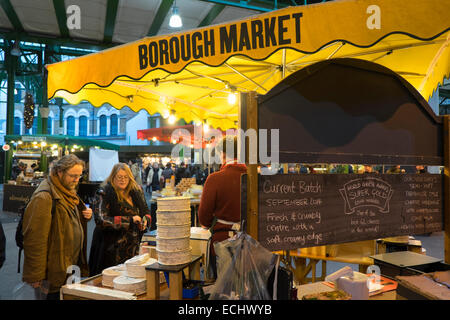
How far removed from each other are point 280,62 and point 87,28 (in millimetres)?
8108

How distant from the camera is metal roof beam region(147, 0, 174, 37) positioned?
8352 mm

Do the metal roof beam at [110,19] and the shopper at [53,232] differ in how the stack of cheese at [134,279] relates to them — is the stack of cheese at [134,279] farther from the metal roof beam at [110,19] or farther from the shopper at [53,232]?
the metal roof beam at [110,19]

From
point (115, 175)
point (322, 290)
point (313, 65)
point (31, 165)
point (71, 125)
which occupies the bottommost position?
point (322, 290)

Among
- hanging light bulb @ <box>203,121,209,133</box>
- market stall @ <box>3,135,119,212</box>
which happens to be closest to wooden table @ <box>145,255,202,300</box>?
hanging light bulb @ <box>203,121,209,133</box>

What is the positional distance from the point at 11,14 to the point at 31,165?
6.23m

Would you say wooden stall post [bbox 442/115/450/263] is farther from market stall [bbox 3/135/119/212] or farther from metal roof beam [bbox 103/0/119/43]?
market stall [bbox 3/135/119/212]

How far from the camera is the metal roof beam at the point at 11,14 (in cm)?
858

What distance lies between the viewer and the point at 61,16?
9141 mm

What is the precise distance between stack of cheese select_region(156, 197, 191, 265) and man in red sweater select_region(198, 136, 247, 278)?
3.75 feet

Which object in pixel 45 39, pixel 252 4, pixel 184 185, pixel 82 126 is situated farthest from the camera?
pixel 82 126

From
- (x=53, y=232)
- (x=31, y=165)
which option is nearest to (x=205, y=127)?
(x=53, y=232)

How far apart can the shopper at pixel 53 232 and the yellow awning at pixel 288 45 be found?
3.24ft

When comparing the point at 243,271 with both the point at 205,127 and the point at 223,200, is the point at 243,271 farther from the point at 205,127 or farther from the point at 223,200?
the point at 205,127

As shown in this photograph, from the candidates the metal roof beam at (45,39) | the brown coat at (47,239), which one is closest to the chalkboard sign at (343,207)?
the brown coat at (47,239)
